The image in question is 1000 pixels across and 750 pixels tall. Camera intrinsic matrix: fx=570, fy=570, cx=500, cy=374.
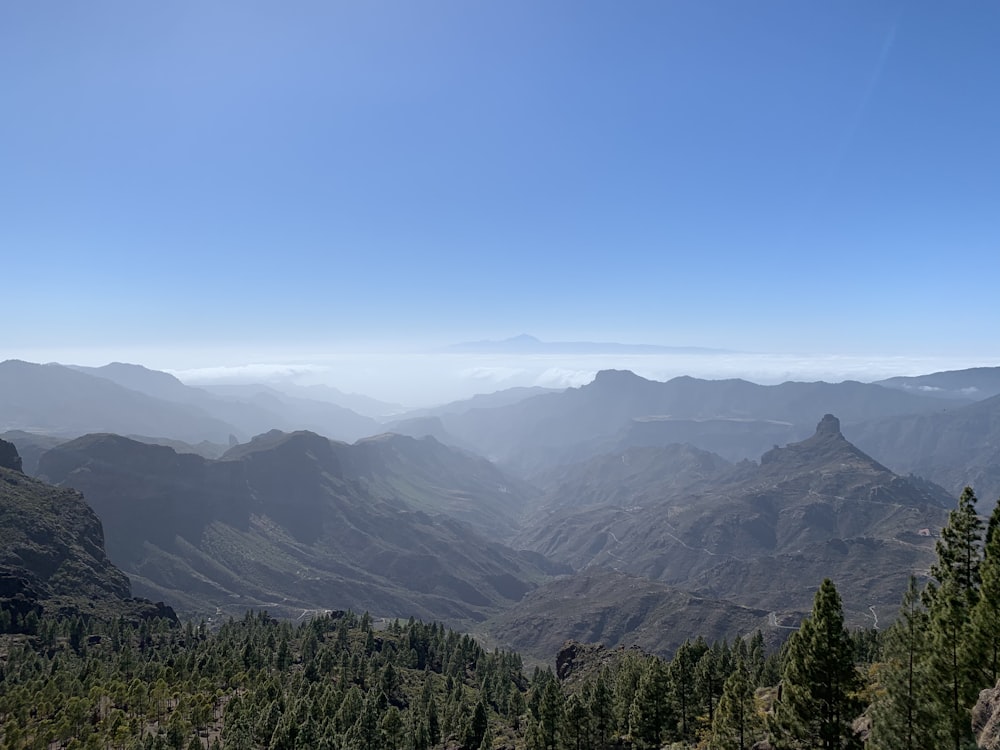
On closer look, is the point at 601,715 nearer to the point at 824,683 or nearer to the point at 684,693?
the point at 684,693

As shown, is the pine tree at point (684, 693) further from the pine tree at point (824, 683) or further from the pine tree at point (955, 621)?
the pine tree at point (824, 683)

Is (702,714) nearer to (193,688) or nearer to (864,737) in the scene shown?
(864,737)

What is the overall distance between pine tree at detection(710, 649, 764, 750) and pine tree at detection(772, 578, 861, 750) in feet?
40.5

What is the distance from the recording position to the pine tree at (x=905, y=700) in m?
33.7

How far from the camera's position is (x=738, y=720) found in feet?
176

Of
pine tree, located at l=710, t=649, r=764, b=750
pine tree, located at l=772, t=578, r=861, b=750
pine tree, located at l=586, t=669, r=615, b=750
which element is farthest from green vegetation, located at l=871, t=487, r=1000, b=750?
pine tree, located at l=586, t=669, r=615, b=750

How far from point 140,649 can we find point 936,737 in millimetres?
232286

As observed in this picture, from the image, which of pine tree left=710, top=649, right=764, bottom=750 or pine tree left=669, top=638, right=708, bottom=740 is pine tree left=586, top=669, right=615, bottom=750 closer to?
pine tree left=669, top=638, right=708, bottom=740

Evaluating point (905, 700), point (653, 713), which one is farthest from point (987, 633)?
point (653, 713)

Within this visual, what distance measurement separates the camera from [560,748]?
252ft

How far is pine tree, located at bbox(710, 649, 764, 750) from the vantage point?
52562 millimetres

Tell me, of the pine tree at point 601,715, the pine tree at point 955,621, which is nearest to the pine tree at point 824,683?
the pine tree at point 955,621

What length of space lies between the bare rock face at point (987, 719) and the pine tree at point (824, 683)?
23.0 ft

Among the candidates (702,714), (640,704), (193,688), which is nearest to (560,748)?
(640,704)
